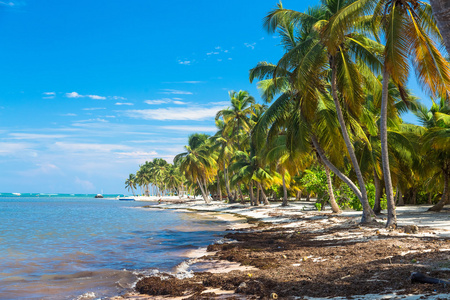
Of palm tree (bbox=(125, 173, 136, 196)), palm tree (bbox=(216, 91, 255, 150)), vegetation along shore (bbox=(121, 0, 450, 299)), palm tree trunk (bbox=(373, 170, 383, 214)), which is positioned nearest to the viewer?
vegetation along shore (bbox=(121, 0, 450, 299))

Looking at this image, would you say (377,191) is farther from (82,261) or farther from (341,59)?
(82,261)

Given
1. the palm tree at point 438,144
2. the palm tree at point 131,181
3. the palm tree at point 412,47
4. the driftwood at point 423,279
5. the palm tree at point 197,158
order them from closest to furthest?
the driftwood at point 423,279 → the palm tree at point 412,47 → the palm tree at point 438,144 → the palm tree at point 197,158 → the palm tree at point 131,181

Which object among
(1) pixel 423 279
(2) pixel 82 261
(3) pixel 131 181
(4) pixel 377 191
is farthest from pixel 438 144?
(3) pixel 131 181

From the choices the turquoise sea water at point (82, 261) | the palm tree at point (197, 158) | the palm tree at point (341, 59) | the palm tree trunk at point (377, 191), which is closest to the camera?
the turquoise sea water at point (82, 261)

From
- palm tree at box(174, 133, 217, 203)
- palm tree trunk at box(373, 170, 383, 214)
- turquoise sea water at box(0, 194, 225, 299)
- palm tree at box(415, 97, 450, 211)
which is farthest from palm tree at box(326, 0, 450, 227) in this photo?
palm tree at box(174, 133, 217, 203)

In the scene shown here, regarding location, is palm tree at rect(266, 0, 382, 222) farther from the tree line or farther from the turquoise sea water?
the turquoise sea water

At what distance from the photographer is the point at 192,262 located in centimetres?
1221

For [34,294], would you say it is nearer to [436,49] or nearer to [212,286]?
[212,286]

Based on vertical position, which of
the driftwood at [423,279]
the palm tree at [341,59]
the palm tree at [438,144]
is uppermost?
the palm tree at [341,59]

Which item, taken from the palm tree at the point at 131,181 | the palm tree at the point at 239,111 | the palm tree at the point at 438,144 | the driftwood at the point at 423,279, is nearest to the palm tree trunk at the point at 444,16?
the driftwood at the point at 423,279

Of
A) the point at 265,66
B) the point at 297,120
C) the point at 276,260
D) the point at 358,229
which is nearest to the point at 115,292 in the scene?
the point at 276,260

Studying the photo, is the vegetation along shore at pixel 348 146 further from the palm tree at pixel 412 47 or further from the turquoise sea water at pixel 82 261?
the turquoise sea water at pixel 82 261

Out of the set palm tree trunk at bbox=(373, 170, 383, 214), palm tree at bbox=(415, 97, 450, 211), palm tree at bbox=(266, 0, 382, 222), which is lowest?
palm tree trunk at bbox=(373, 170, 383, 214)

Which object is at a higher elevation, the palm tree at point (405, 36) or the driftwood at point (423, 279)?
the palm tree at point (405, 36)
